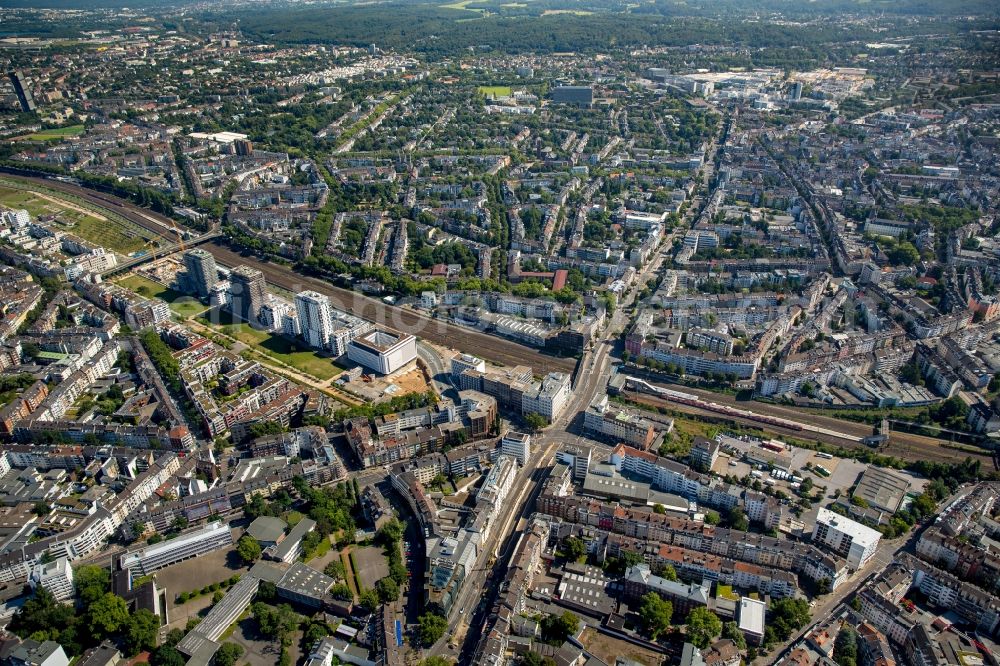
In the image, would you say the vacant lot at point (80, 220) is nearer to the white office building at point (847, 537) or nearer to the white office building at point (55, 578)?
the white office building at point (55, 578)

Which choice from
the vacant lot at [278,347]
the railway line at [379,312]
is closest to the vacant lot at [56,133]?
the railway line at [379,312]

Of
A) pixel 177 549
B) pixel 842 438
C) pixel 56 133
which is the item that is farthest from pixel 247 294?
pixel 56 133

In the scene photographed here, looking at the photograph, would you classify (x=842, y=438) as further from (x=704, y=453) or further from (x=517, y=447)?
(x=517, y=447)

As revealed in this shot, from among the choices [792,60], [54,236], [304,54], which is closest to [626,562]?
[54,236]

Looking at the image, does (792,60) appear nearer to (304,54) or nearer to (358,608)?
(304,54)

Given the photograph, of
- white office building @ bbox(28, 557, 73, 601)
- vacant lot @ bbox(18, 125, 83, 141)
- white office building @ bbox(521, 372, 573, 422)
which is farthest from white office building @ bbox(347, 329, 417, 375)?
vacant lot @ bbox(18, 125, 83, 141)
